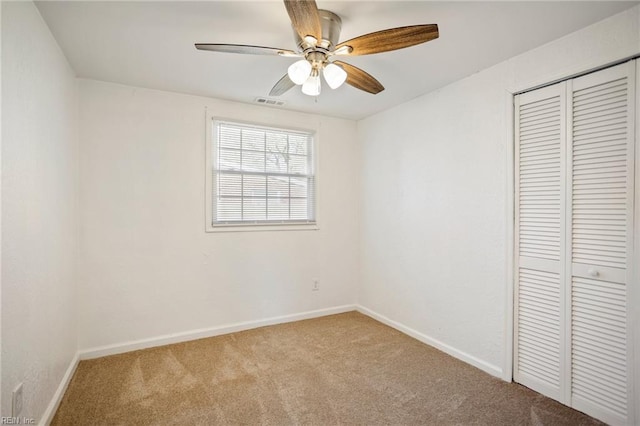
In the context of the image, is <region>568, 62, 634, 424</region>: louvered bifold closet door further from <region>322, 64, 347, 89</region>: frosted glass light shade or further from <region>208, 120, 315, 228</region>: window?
<region>208, 120, 315, 228</region>: window

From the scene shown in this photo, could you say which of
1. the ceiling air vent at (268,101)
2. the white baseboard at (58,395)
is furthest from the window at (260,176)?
the white baseboard at (58,395)

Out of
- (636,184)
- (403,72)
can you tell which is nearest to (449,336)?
(636,184)

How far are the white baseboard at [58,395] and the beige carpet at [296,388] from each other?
0.04m

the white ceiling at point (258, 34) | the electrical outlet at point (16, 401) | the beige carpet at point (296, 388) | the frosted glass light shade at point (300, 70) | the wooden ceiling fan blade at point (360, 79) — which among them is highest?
the white ceiling at point (258, 34)

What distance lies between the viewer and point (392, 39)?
1618 millimetres

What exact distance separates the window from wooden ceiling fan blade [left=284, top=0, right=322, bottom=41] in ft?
6.32

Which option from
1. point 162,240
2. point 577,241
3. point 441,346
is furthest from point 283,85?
point 441,346

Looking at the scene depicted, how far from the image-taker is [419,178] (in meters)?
3.14

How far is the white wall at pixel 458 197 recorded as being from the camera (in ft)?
7.09

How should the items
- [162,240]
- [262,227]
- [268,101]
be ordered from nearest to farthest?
[162,240], [268,101], [262,227]

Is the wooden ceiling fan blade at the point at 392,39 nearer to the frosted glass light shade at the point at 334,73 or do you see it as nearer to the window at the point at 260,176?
the frosted glass light shade at the point at 334,73

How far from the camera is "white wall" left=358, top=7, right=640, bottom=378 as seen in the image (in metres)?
2.16

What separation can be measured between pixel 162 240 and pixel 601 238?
3338 millimetres

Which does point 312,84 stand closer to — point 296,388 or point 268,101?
point 268,101
